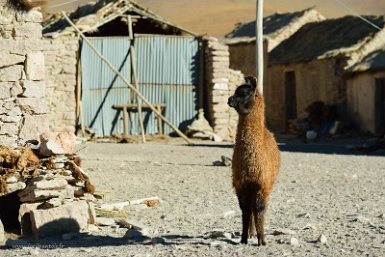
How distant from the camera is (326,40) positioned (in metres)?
30.9

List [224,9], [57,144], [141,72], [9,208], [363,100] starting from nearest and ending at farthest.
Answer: [57,144], [9,208], [141,72], [363,100], [224,9]

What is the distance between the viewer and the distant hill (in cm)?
7819

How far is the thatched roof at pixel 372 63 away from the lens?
26.6 meters

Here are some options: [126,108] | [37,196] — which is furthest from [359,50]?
[37,196]

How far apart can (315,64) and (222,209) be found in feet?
67.4

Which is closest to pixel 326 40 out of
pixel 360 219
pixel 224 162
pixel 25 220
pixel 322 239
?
pixel 224 162

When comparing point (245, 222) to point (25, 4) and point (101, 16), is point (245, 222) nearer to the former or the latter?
point (25, 4)

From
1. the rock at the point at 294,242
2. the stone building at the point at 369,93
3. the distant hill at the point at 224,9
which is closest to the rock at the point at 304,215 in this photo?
the rock at the point at 294,242

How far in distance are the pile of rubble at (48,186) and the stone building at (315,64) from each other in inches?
786

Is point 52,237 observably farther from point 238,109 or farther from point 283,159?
point 283,159

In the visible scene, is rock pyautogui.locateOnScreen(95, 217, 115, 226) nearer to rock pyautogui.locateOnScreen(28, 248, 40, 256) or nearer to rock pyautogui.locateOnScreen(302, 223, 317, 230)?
rock pyautogui.locateOnScreen(28, 248, 40, 256)

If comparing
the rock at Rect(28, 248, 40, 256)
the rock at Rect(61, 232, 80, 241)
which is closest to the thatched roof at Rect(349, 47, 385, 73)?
the rock at Rect(61, 232, 80, 241)

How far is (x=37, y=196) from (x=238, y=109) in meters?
2.92

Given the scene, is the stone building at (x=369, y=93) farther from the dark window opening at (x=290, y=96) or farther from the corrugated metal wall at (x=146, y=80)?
the corrugated metal wall at (x=146, y=80)
